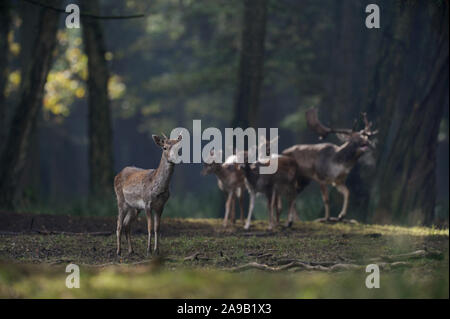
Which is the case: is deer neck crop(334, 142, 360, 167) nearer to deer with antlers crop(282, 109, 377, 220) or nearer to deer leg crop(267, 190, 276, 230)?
deer with antlers crop(282, 109, 377, 220)

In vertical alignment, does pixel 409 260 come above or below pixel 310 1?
below

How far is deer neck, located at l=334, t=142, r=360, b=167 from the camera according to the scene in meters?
16.5

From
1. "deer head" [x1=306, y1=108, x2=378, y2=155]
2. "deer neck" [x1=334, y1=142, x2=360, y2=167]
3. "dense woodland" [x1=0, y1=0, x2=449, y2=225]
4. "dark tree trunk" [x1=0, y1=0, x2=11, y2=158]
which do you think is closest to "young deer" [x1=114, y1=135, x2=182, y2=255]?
"dense woodland" [x1=0, y1=0, x2=449, y2=225]

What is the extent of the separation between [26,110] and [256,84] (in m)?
6.10

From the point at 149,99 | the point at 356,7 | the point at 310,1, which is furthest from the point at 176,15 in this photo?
the point at 356,7

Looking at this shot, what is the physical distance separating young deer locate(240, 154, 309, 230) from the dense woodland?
10.5 feet

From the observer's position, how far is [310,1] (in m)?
28.4

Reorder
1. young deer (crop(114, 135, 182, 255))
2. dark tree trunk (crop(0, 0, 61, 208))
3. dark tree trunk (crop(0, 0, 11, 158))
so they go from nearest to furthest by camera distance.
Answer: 1. young deer (crop(114, 135, 182, 255))
2. dark tree trunk (crop(0, 0, 61, 208))
3. dark tree trunk (crop(0, 0, 11, 158))

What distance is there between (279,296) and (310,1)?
22619 mm

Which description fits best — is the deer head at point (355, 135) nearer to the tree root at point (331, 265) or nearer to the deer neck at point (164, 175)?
the tree root at point (331, 265)

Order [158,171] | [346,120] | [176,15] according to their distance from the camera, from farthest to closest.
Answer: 1. [176,15]
2. [346,120]
3. [158,171]

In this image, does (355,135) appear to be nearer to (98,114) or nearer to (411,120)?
(411,120)

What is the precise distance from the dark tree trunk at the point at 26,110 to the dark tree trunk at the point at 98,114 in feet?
5.89

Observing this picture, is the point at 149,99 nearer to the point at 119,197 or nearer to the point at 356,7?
the point at 356,7
